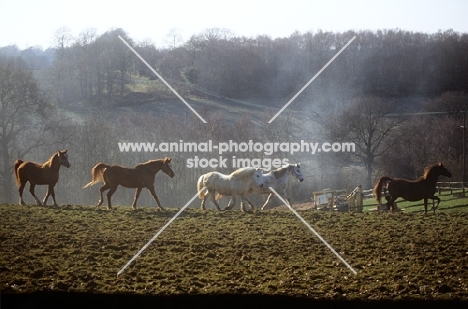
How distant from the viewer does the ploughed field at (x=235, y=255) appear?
8680 mm

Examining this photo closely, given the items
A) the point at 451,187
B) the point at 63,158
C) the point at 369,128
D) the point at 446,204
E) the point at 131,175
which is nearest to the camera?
the point at 63,158

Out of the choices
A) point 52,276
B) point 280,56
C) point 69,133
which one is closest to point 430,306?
point 52,276

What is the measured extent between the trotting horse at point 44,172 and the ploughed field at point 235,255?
3.89 feet

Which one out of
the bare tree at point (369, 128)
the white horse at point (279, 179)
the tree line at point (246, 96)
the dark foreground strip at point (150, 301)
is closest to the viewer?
the dark foreground strip at point (150, 301)

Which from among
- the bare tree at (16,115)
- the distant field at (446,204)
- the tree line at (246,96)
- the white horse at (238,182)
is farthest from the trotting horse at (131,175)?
the distant field at (446,204)

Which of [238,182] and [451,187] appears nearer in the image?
[238,182]

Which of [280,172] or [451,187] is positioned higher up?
[280,172]

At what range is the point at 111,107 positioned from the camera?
17438mm

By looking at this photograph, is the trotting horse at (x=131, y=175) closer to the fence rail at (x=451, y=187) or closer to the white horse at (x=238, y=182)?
the white horse at (x=238, y=182)

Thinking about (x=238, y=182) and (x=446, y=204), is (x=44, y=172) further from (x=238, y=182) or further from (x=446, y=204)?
(x=446, y=204)

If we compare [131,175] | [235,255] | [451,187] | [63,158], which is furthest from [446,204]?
[63,158]

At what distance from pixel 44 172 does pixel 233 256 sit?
587 centimetres

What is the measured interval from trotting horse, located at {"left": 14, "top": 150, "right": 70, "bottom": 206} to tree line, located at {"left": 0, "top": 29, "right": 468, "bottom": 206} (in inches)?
125

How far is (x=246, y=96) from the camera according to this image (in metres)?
17.5
